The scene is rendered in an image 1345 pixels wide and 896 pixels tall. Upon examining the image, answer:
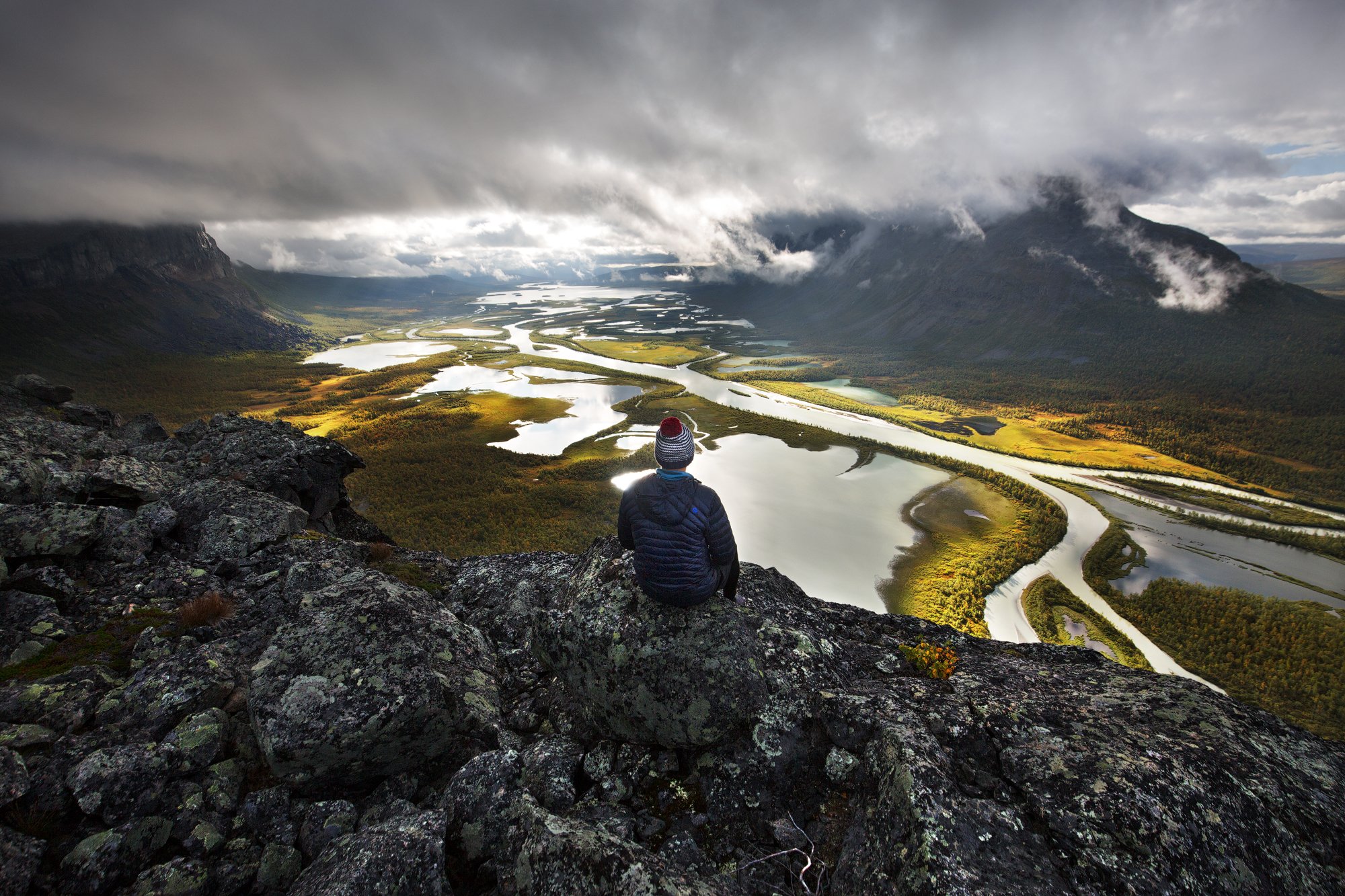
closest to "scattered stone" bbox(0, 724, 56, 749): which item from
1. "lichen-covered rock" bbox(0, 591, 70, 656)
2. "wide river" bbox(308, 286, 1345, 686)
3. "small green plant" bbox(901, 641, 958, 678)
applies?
"lichen-covered rock" bbox(0, 591, 70, 656)

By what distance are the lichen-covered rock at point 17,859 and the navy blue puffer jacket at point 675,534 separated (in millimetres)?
6622

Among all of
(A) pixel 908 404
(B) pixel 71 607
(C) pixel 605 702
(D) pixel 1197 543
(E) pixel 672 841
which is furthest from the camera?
(A) pixel 908 404

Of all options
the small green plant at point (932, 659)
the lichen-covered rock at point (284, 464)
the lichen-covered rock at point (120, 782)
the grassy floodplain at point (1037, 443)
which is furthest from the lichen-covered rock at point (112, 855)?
the grassy floodplain at point (1037, 443)

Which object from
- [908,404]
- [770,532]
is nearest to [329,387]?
[770,532]

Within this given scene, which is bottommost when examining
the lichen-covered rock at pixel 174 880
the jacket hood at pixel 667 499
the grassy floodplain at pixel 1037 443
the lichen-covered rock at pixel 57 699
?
the grassy floodplain at pixel 1037 443

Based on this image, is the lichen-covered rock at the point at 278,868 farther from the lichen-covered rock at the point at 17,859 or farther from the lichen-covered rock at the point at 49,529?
the lichen-covered rock at the point at 49,529

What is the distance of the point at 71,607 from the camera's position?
9492 mm

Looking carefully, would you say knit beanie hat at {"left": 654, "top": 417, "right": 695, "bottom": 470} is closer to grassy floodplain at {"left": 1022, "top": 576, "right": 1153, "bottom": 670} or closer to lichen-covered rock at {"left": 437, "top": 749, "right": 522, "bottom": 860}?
lichen-covered rock at {"left": 437, "top": 749, "right": 522, "bottom": 860}

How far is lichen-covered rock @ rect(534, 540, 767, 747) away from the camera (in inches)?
263

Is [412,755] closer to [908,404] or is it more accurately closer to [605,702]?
[605,702]

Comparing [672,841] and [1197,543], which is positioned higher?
[672,841]

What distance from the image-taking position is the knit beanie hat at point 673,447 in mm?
6520

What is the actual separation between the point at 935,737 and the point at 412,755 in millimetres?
7261

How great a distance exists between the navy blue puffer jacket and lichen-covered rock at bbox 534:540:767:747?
19.7 inches
